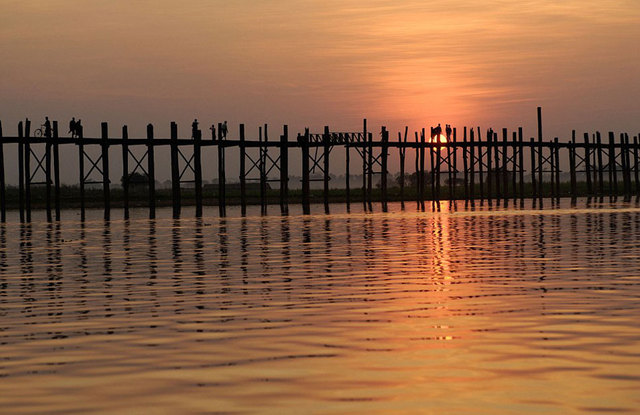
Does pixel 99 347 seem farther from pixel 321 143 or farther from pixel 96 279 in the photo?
pixel 321 143

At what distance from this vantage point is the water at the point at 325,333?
7734 millimetres

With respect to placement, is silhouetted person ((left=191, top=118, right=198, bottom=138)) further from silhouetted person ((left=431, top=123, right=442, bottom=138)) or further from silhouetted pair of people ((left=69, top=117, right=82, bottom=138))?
silhouetted person ((left=431, top=123, right=442, bottom=138))

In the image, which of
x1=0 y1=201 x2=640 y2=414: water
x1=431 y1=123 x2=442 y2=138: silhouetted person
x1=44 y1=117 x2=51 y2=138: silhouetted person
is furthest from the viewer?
x1=431 y1=123 x2=442 y2=138: silhouetted person

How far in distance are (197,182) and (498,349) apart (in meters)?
42.0

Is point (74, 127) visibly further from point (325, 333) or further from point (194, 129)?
point (325, 333)

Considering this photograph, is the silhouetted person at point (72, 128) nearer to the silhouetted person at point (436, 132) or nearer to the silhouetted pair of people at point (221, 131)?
the silhouetted pair of people at point (221, 131)

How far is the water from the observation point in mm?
7734

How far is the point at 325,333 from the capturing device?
10.9 m

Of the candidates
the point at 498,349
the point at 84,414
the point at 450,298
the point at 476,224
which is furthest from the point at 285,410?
the point at 476,224

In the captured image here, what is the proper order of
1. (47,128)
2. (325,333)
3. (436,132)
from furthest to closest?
(436,132) → (47,128) → (325,333)

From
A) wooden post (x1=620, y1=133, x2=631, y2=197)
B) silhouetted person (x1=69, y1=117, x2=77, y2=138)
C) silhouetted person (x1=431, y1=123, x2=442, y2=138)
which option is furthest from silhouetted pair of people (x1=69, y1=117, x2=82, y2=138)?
wooden post (x1=620, y1=133, x2=631, y2=197)

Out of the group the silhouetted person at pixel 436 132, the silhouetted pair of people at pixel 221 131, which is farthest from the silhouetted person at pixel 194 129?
the silhouetted person at pixel 436 132

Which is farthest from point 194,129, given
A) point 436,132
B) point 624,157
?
point 624,157

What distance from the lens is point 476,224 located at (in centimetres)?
3819
